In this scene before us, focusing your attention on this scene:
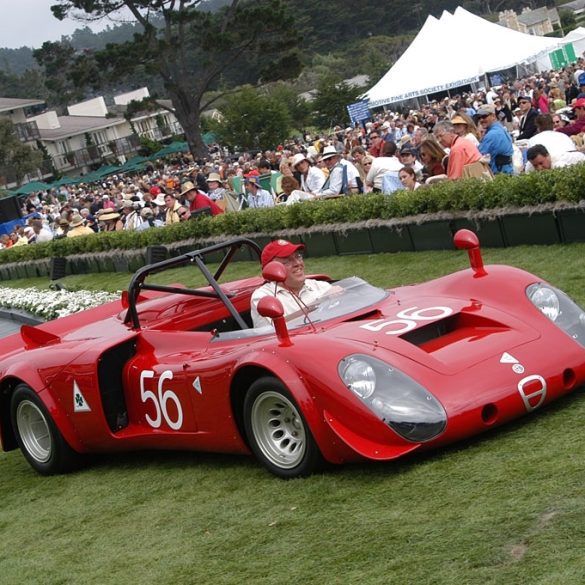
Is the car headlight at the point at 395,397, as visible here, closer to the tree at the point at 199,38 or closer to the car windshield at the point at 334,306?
the car windshield at the point at 334,306

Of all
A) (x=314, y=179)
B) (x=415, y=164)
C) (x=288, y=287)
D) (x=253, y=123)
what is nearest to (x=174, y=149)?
(x=253, y=123)

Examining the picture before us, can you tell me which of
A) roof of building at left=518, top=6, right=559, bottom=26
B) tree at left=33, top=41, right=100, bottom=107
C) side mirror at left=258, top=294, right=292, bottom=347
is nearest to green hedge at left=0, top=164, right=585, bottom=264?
side mirror at left=258, top=294, right=292, bottom=347

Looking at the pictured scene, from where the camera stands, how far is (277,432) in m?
6.21

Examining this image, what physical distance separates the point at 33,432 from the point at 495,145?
760 cm

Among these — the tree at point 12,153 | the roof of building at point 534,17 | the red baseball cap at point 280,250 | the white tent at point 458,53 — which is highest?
the roof of building at point 534,17

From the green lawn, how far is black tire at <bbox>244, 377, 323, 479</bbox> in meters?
0.10

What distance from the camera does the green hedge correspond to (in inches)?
441

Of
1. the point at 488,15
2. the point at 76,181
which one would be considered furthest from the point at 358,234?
the point at 488,15

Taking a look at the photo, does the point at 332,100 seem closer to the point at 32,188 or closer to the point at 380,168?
the point at 32,188

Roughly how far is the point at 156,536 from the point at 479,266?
2711mm

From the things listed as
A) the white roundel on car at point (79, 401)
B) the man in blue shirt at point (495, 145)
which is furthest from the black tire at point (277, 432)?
the man in blue shirt at point (495, 145)

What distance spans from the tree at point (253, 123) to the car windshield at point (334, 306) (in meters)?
49.2

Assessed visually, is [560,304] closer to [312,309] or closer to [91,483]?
[312,309]

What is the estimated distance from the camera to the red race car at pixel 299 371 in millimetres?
5711
